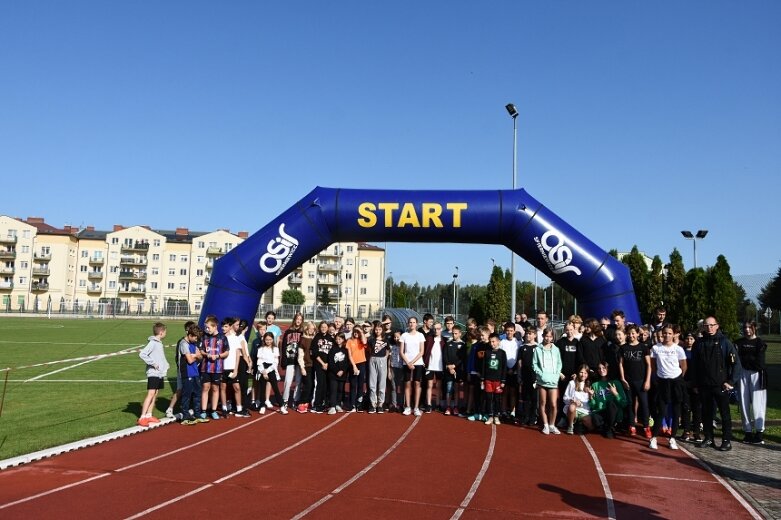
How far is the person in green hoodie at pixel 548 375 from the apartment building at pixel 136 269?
70.9m

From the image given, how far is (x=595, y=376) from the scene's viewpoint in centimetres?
1035

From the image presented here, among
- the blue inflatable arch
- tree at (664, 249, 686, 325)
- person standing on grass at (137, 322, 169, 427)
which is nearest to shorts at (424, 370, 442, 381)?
the blue inflatable arch

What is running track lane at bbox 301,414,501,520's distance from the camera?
6.22 metres

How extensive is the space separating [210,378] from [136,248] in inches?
3196

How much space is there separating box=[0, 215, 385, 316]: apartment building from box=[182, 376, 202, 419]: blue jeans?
70.2 meters

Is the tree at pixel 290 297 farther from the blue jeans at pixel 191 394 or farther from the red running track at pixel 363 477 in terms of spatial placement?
the red running track at pixel 363 477

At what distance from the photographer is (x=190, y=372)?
10500 millimetres

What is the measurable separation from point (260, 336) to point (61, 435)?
13.3 feet

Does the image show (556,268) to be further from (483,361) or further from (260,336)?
(260,336)

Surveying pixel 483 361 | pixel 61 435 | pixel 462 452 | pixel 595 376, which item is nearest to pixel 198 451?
pixel 61 435

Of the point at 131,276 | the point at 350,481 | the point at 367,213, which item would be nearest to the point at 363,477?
the point at 350,481

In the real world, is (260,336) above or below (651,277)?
below

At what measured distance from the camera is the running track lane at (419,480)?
622 cm

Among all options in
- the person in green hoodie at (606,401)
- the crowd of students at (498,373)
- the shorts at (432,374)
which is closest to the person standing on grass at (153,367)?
the crowd of students at (498,373)
